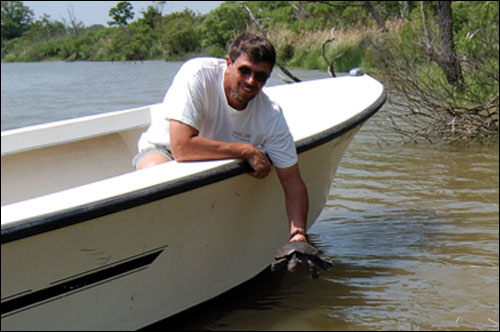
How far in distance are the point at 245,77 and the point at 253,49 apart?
5.1 inches

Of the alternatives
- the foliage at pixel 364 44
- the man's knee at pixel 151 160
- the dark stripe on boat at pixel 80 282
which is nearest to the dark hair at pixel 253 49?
the man's knee at pixel 151 160

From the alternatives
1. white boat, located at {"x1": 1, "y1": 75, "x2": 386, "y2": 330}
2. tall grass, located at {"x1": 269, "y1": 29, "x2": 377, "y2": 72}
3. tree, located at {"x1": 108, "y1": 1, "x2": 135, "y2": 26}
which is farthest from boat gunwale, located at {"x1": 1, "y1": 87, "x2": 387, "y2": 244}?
tree, located at {"x1": 108, "y1": 1, "x2": 135, "y2": 26}

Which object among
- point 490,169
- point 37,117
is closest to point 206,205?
point 490,169

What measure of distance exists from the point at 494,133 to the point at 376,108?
325cm

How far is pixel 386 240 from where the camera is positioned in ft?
15.0

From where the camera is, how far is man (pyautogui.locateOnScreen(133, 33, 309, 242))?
10.2ft

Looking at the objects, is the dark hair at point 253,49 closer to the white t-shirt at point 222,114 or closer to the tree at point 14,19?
the white t-shirt at point 222,114

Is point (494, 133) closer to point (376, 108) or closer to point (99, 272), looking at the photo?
point (376, 108)

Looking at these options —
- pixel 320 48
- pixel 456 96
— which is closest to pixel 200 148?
pixel 456 96

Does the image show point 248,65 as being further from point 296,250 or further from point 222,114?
point 296,250

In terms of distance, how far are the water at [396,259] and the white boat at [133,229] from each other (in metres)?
0.22

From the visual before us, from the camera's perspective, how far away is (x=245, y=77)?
3.14m

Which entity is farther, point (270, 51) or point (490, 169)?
point (490, 169)

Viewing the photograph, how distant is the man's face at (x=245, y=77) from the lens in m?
3.12
